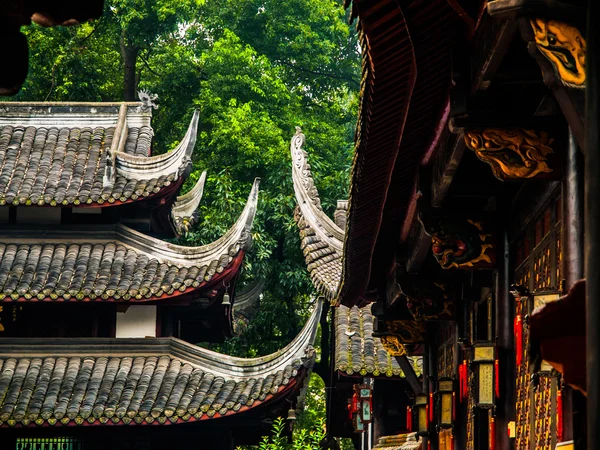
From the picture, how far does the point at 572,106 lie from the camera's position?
14.5 feet

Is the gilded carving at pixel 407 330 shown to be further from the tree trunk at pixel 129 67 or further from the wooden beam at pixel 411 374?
the tree trunk at pixel 129 67

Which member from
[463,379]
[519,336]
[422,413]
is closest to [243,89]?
[422,413]

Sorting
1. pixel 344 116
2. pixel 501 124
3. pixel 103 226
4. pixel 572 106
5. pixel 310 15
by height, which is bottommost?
pixel 572 106

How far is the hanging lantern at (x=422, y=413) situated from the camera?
46.3ft

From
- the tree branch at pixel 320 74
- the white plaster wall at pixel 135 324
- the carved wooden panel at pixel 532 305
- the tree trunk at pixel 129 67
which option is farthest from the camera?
the tree branch at pixel 320 74

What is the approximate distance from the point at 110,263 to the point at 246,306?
21.7 ft

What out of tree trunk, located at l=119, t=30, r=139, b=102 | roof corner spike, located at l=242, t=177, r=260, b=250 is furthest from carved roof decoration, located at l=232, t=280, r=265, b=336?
tree trunk, located at l=119, t=30, r=139, b=102

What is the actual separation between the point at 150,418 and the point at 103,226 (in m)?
4.33

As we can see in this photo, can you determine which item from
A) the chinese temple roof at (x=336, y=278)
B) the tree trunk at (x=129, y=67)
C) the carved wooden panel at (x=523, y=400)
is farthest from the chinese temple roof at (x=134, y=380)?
the tree trunk at (x=129, y=67)

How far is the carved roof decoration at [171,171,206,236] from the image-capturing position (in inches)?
1068

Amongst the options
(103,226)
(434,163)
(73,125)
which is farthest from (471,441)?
(73,125)

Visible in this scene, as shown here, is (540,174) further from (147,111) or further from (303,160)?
(147,111)

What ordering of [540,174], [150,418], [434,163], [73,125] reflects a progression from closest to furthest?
[540,174] → [434,163] → [150,418] → [73,125]

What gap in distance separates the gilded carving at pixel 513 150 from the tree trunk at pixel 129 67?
3403cm
